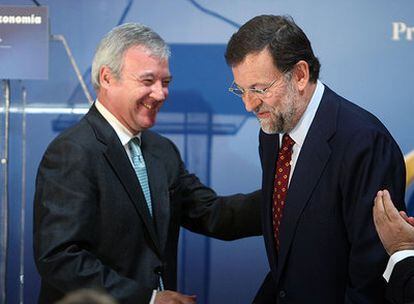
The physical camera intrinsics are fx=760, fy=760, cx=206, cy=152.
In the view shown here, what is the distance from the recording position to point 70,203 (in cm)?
213

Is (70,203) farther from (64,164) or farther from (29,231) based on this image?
(29,231)

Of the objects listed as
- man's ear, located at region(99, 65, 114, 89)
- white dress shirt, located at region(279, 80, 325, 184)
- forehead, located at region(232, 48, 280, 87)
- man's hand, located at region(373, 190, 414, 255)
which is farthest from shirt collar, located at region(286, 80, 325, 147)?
man's ear, located at region(99, 65, 114, 89)

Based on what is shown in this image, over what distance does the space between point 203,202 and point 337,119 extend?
738 mm

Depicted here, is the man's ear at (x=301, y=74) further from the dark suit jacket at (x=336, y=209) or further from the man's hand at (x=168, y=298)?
the man's hand at (x=168, y=298)

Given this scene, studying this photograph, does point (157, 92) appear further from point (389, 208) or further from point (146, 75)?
point (389, 208)

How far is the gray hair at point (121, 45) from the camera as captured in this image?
232 centimetres

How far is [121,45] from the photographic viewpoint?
7.60 feet

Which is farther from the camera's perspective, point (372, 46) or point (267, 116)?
point (372, 46)

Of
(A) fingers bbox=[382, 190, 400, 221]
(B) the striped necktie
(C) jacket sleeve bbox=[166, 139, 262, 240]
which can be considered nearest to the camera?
(A) fingers bbox=[382, 190, 400, 221]

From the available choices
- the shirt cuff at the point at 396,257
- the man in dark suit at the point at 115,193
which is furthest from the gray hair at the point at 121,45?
the shirt cuff at the point at 396,257

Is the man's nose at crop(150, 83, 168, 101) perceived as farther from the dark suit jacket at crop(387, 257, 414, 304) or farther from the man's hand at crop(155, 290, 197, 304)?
the dark suit jacket at crop(387, 257, 414, 304)

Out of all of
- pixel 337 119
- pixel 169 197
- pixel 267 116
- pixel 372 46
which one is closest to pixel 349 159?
pixel 337 119

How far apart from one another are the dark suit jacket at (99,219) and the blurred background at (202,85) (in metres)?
0.72

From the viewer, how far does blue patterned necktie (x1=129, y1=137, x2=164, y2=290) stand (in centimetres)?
235
